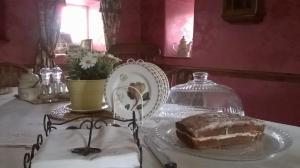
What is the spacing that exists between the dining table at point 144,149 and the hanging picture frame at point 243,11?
7.25 ft

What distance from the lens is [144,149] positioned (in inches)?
35.9

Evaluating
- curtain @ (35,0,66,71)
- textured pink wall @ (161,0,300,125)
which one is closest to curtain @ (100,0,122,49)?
curtain @ (35,0,66,71)

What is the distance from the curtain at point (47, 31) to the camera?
162 inches

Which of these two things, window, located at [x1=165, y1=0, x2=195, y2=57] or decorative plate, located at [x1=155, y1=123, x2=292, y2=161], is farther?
window, located at [x1=165, y1=0, x2=195, y2=57]

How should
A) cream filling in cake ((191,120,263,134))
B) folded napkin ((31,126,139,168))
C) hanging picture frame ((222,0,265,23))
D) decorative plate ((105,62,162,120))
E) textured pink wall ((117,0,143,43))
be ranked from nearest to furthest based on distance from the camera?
folded napkin ((31,126,139,168)), cream filling in cake ((191,120,263,134)), decorative plate ((105,62,162,120)), hanging picture frame ((222,0,265,23)), textured pink wall ((117,0,143,43))

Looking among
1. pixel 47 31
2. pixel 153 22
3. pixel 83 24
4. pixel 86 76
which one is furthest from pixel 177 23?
pixel 86 76

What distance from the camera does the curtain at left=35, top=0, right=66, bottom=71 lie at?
13.5 ft

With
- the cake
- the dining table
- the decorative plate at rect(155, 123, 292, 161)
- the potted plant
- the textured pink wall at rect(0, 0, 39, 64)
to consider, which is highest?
the textured pink wall at rect(0, 0, 39, 64)

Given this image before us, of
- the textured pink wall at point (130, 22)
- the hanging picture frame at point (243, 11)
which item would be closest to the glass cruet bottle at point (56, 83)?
the hanging picture frame at point (243, 11)

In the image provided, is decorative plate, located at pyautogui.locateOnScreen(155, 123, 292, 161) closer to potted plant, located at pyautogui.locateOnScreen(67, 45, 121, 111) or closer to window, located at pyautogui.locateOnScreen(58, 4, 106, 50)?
potted plant, located at pyautogui.locateOnScreen(67, 45, 121, 111)

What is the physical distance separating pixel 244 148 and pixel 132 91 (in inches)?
20.6

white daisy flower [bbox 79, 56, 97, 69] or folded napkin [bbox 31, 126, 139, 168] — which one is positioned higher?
white daisy flower [bbox 79, 56, 97, 69]

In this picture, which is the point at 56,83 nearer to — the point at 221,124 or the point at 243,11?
the point at 221,124

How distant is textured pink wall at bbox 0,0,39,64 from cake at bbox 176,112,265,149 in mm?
3519
